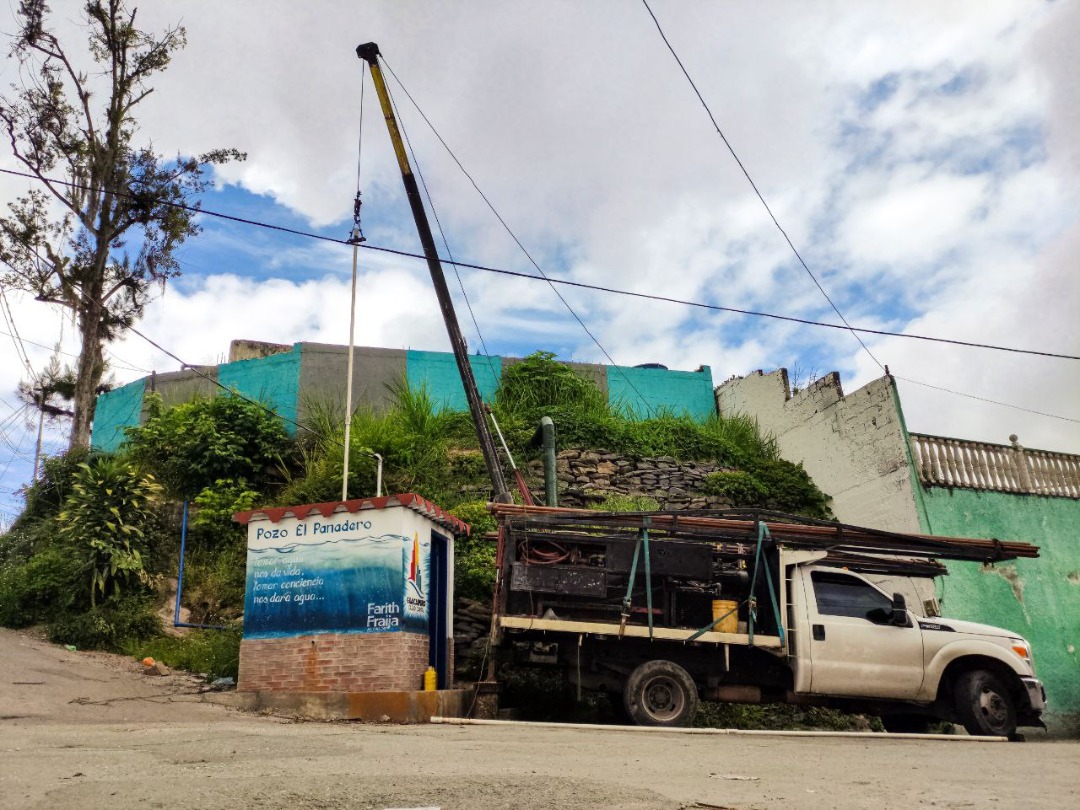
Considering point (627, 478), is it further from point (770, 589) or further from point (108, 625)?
point (108, 625)

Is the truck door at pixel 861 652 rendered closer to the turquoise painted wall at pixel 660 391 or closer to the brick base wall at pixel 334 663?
the brick base wall at pixel 334 663

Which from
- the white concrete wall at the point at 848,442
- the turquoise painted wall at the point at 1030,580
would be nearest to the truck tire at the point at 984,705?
the turquoise painted wall at the point at 1030,580

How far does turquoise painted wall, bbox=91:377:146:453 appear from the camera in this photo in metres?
21.3

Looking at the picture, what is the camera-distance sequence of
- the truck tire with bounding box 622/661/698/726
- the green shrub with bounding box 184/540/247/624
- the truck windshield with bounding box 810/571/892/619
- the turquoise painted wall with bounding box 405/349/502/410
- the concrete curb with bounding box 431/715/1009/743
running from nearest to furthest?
the concrete curb with bounding box 431/715/1009/743
the truck tire with bounding box 622/661/698/726
the truck windshield with bounding box 810/571/892/619
the green shrub with bounding box 184/540/247/624
the turquoise painted wall with bounding box 405/349/502/410

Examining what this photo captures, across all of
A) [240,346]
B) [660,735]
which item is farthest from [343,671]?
[240,346]

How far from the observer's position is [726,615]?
9336mm

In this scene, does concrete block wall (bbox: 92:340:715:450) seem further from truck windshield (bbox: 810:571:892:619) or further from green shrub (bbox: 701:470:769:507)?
truck windshield (bbox: 810:571:892:619)

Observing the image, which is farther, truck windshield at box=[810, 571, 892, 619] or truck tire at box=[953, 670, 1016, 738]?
truck windshield at box=[810, 571, 892, 619]

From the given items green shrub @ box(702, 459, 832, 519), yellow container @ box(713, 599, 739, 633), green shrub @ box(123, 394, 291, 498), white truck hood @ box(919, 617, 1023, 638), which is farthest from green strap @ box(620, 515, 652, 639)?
green shrub @ box(123, 394, 291, 498)

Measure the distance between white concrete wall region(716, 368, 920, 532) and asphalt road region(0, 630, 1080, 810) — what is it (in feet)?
25.2

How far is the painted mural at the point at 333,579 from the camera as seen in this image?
10039mm

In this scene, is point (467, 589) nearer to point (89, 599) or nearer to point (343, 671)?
point (343, 671)

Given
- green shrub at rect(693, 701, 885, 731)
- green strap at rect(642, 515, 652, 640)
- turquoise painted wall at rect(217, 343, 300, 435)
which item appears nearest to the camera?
green strap at rect(642, 515, 652, 640)

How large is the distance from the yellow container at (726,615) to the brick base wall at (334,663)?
3.43 metres
